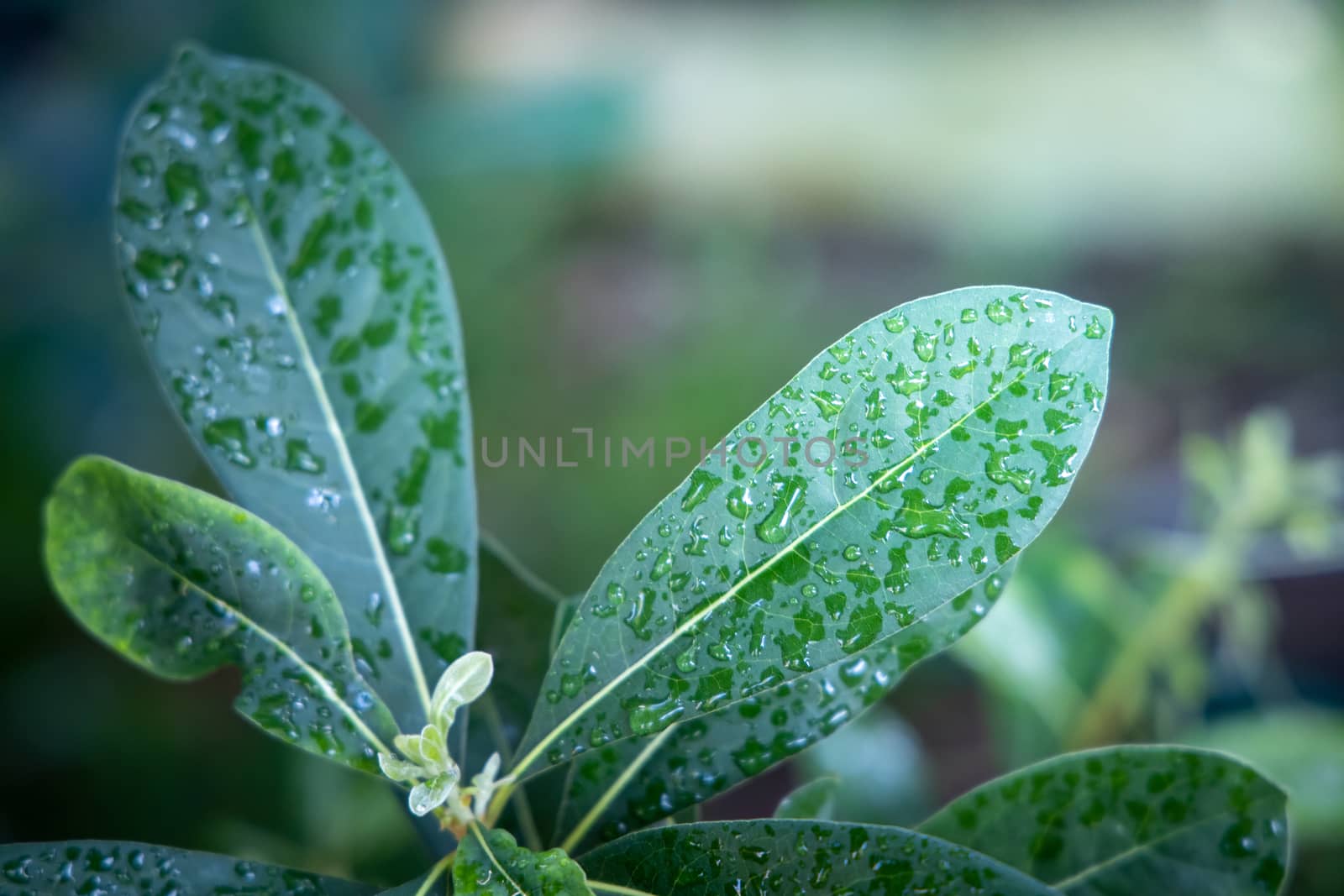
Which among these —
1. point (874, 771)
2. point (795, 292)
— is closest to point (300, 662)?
point (874, 771)

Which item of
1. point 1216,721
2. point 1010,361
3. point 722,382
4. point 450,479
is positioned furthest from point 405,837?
point 722,382

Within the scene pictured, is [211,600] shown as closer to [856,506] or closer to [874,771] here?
[856,506]

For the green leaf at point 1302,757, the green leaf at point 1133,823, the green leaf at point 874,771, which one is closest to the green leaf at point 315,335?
the green leaf at point 1133,823

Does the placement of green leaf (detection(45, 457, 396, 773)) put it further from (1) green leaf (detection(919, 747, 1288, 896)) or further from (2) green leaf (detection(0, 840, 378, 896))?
(1) green leaf (detection(919, 747, 1288, 896))

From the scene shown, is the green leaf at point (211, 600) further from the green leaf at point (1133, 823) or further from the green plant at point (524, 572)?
the green leaf at point (1133, 823)

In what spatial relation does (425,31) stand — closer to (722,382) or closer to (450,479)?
(722,382)

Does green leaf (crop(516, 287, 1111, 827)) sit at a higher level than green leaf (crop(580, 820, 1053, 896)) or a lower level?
higher

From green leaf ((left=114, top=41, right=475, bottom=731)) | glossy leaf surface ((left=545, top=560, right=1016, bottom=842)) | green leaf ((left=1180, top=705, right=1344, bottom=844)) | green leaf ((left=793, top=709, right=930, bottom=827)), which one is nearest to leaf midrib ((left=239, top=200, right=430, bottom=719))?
green leaf ((left=114, top=41, right=475, bottom=731))
